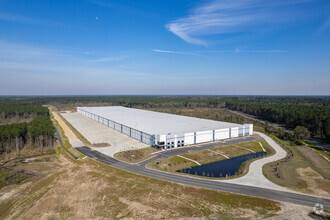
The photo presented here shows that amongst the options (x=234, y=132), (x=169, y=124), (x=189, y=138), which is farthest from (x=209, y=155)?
(x=169, y=124)

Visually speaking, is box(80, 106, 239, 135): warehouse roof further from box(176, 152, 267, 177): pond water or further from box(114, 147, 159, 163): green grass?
box(176, 152, 267, 177): pond water

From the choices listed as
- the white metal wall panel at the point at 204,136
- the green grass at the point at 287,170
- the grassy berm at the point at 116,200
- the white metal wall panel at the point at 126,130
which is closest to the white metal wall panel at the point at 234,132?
the white metal wall panel at the point at 204,136

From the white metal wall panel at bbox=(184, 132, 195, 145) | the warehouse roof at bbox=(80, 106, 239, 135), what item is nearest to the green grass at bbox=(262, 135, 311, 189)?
the white metal wall panel at bbox=(184, 132, 195, 145)

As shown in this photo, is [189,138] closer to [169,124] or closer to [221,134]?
[221,134]

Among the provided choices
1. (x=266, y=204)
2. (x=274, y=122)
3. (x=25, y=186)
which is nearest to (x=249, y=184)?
(x=266, y=204)

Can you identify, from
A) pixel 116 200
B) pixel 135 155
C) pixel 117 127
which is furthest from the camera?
pixel 117 127
